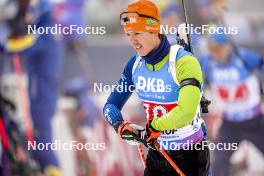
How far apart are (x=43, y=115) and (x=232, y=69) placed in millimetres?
1324

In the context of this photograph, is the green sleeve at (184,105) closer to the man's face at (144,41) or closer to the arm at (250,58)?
the man's face at (144,41)

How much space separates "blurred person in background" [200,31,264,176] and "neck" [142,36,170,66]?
55.2 inches

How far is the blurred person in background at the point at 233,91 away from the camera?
4.20 m

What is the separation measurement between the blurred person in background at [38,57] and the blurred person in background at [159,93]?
1.38 m

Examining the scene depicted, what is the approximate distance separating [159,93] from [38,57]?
1.64m

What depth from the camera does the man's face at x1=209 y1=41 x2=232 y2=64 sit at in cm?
421

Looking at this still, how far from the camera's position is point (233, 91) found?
425 centimetres

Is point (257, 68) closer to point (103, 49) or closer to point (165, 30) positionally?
point (165, 30)

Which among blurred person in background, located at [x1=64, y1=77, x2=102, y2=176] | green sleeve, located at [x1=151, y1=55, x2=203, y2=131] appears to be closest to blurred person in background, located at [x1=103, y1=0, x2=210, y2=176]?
green sleeve, located at [x1=151, y1=55, x2=203, y2=131]

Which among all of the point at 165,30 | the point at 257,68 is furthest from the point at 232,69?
the point at 165,30

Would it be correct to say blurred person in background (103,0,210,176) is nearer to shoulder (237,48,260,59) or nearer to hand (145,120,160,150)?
hand (145,120,160,150)

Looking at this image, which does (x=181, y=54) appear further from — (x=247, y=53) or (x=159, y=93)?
(x=247, y=53)

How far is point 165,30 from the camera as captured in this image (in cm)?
411

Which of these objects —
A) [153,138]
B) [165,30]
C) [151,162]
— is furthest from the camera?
[165,30]
